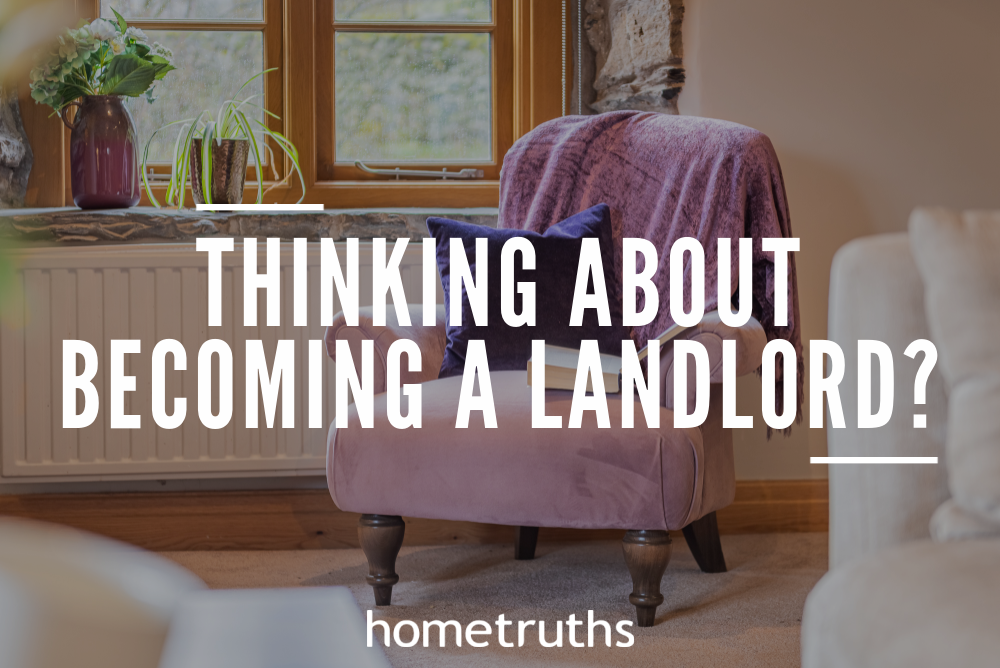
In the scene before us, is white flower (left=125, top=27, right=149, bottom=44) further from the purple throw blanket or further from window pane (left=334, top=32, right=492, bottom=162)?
the purple throw blanket

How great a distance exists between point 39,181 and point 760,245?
72.5 inches

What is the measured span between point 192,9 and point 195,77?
183 millimetres

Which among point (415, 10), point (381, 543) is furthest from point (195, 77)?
point (381, 543)

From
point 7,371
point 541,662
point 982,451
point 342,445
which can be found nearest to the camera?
point 982,451

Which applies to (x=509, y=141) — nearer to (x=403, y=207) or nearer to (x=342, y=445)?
(x=403, y=207)

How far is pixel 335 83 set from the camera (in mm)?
2609

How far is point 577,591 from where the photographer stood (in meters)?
2.01

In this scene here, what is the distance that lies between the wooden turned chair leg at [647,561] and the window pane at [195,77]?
5.23 feet

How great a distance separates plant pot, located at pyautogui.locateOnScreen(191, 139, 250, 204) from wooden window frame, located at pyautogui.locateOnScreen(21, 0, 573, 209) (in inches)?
7.7

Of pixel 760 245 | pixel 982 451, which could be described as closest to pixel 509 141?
pixel 760 245

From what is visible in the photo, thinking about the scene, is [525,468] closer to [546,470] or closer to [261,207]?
[546,470]

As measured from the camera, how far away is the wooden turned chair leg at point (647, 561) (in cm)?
170

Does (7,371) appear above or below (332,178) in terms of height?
below

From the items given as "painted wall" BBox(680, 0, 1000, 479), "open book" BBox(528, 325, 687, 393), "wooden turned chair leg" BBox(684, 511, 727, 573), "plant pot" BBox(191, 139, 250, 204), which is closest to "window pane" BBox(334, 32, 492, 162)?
"plant pot" BBox(191, 139, 250, 204)
